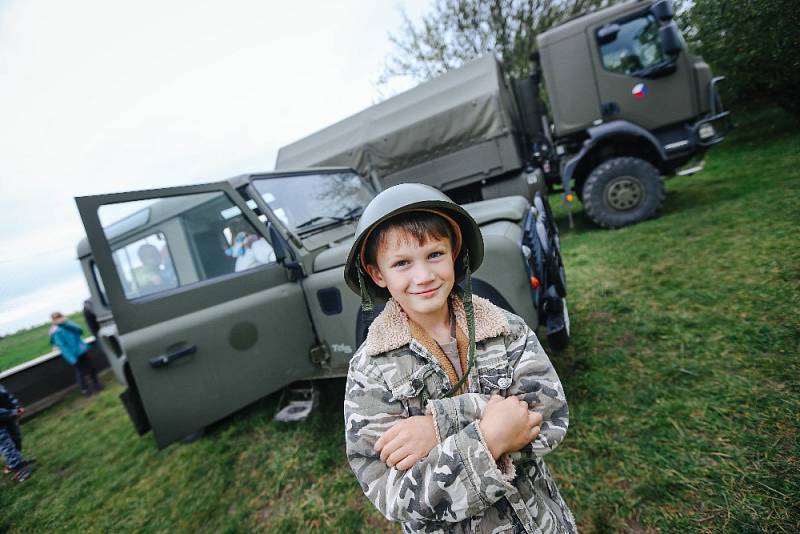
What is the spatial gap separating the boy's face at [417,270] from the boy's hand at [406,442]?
1.00 feet

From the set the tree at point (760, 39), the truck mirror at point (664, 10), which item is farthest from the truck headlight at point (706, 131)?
the tree at point (760, 39)

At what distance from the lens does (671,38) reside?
4703mm

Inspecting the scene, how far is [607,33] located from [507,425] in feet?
20.3

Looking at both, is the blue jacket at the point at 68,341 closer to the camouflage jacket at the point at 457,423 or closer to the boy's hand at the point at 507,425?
the camouflage jacket at the point at 457,423

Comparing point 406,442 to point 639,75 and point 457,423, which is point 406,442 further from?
point 639,75

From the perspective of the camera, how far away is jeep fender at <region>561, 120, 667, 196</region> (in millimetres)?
5223

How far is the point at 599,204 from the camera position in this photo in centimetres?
556

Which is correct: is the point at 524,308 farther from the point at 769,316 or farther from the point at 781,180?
the point at 781,180

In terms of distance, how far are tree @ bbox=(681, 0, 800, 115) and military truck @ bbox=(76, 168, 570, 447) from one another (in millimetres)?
1685

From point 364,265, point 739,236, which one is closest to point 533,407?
point 364,265

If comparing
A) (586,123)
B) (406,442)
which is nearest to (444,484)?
(406,442)

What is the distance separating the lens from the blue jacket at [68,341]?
5965 mm

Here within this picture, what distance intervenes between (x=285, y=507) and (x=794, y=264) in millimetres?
4263

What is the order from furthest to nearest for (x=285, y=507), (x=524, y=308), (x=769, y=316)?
(x=769, y=316) < (x=285, y=507) < (x=524, y=308)
